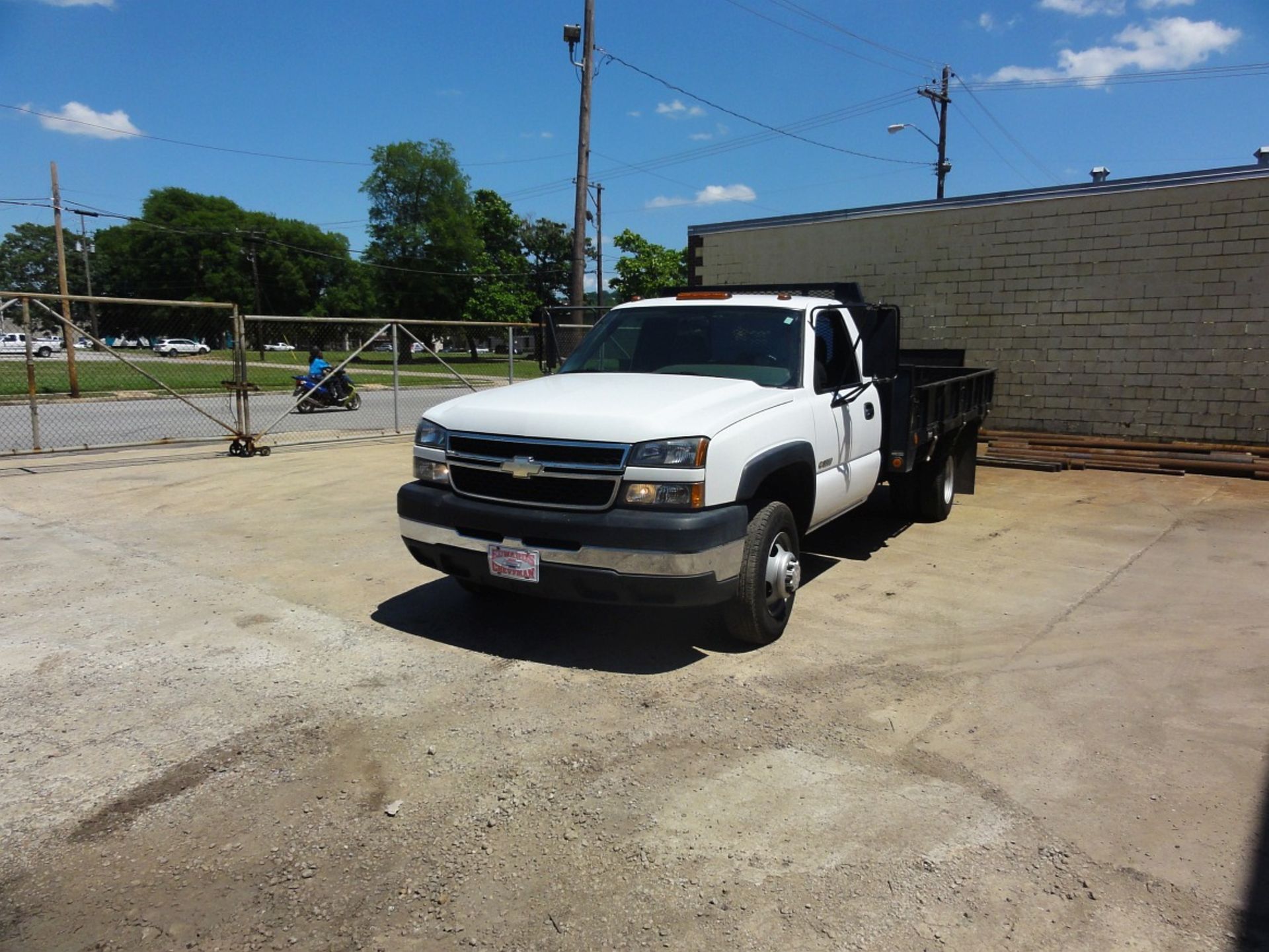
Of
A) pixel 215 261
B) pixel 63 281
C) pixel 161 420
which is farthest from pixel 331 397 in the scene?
pixel 215 261

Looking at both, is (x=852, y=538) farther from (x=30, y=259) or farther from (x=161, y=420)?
(x=30, y=259)

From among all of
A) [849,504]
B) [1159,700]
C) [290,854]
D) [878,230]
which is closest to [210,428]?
[878,230]

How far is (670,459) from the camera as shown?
4.26 metres

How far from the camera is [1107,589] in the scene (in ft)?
20.2

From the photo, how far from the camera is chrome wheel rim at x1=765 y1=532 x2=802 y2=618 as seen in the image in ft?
16.0

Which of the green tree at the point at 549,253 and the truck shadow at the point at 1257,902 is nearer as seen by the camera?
the truck shadow at the point at 1257,902

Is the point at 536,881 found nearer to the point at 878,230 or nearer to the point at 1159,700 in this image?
the point at 1159,700

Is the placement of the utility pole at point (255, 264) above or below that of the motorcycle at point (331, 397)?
above

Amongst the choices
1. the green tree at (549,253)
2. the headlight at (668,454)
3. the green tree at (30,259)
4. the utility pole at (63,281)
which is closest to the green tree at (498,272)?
the green tree at (549,253)

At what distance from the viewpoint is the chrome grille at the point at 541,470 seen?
432cm

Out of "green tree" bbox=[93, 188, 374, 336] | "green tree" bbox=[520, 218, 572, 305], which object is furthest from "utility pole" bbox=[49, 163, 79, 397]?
"green tree" bbox=[520, 218, 572, 305]

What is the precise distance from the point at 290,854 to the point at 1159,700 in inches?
156

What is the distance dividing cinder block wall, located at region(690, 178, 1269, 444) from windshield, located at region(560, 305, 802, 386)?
28.9ft

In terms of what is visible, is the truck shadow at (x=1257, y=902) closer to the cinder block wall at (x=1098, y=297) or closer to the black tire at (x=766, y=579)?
the black tire at (x=766, y=579)
